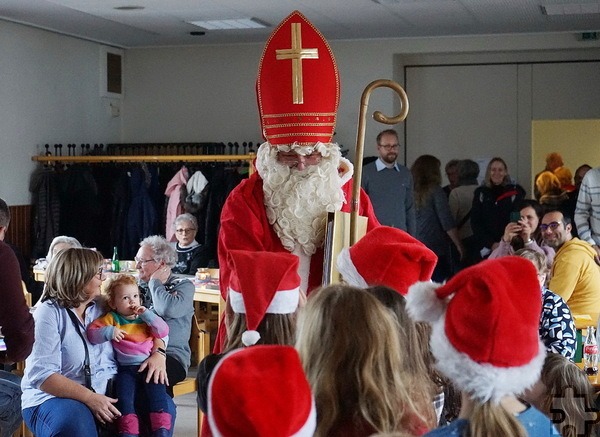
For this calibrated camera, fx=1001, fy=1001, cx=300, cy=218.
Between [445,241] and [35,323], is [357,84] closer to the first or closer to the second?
[445,241]

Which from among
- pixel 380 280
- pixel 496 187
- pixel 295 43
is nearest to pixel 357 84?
pixel 496 187

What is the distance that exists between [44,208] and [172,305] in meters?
4.44

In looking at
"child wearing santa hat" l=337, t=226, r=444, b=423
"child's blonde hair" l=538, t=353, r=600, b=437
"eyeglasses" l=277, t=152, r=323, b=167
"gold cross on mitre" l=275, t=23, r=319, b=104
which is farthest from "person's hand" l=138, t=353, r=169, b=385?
"child's blonde hair" l=538, t=353, r=600, b=437

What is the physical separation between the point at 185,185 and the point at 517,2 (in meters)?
3.16

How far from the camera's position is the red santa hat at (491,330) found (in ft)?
5.90

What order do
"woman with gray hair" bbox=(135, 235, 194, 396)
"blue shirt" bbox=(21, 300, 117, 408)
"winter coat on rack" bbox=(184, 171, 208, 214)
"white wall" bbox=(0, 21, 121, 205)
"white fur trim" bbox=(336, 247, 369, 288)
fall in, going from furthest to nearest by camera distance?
"winter coat on rack" bbox=(184, 171, 208, 214) < "white wall" bbox=(0, 21, 121, 205) < "woman with gray hair" bbox=(135, 235, 194, 396) < "blue shirt" bbox=(21, 300, 117, 408) < "white fur trim" bbox=(336, 247, 369, 288)

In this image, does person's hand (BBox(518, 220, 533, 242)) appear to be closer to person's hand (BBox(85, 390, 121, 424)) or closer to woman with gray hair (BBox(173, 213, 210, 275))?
woman with gray hair (BBox(173, 213, 210, 275))

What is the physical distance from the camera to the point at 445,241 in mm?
8578

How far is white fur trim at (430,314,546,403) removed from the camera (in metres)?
1.80

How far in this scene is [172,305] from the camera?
460 cm

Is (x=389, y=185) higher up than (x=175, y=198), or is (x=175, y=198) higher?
(x=389, y=185)

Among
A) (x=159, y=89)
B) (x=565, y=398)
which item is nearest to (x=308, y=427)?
(x=565, y=398)

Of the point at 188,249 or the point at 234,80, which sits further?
the point at 234,80

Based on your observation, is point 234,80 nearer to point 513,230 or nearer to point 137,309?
point 513,230
